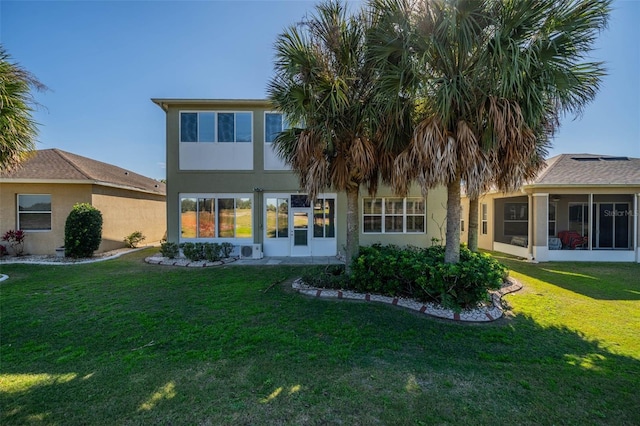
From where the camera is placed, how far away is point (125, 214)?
15227mm

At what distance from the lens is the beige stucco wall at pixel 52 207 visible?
12438 mm

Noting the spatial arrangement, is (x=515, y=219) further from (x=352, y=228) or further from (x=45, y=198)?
(x=45, y=198)

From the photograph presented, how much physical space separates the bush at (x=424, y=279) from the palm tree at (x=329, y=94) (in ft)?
7.48

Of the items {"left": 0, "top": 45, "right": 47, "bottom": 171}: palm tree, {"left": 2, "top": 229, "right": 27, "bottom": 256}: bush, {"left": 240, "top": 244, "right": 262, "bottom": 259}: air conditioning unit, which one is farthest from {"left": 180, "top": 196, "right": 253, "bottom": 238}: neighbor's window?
{"left": 2, "top": 229, "right": 27, "bottom": 256}: bush

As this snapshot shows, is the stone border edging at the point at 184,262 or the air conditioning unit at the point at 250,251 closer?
the stone border edging at the point at 184,262

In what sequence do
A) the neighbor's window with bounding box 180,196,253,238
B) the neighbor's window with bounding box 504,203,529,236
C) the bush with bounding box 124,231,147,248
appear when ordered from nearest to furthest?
the neighbor's window with bounding box 180,196,253,238
the neighbor's window with bounding box 504,203,529,236
the bush with bounding box 124,231,147,248

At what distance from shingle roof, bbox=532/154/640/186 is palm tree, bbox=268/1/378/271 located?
955 cm

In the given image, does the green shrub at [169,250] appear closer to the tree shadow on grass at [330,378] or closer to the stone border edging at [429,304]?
the stone border edging at [429,304]

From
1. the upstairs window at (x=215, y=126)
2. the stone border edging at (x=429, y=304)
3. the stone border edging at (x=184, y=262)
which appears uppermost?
the upstairs window at (x=215, y=126)

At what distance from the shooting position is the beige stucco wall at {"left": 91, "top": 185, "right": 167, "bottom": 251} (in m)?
13.5

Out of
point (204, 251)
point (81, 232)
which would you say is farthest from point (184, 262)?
point (81, 232)

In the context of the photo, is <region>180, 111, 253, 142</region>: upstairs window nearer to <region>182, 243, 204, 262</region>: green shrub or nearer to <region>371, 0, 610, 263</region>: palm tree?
<region>182, 243, 204, 262</region>: green shrub

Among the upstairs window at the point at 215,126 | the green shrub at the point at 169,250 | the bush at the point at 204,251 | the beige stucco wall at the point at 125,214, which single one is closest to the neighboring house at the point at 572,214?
the upstairs window at the point at 215,126

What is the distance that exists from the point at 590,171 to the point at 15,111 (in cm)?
2182
